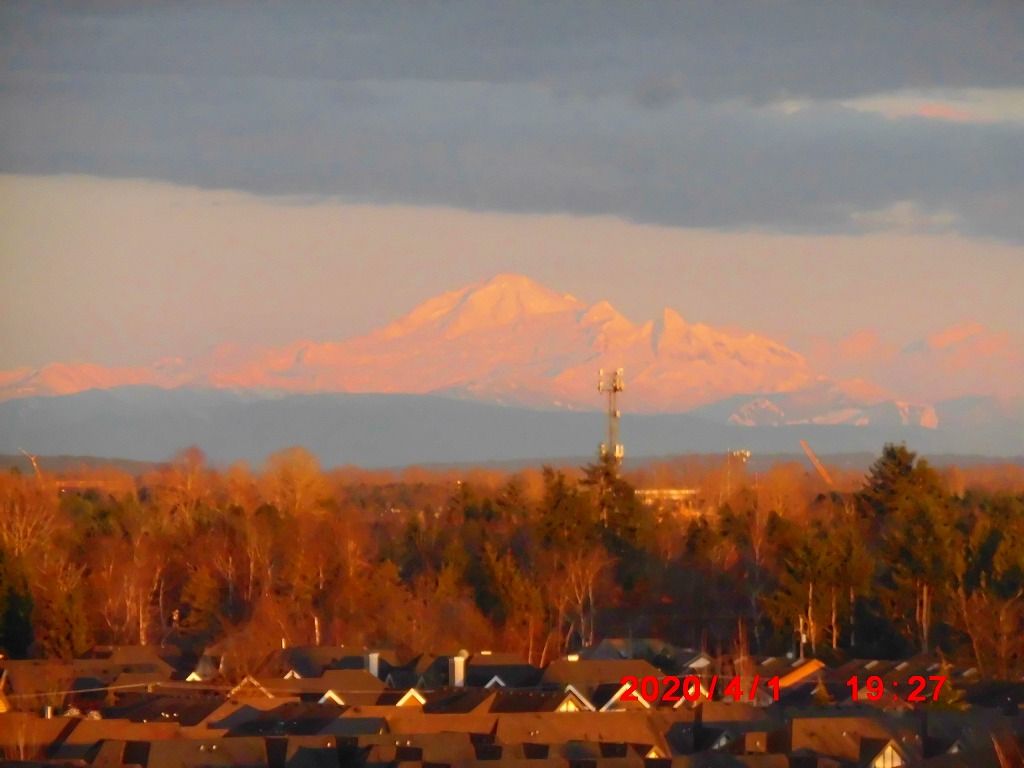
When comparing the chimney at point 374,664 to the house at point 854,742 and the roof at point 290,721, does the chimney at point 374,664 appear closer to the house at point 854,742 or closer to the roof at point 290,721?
the roof at point 290,721

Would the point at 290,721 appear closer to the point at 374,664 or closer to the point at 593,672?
the point at 593,672

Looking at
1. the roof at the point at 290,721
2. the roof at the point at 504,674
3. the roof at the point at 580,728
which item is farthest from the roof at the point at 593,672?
the roof at the point at 290,721

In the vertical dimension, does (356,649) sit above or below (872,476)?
below

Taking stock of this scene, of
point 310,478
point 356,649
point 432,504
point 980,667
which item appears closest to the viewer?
point 980,667

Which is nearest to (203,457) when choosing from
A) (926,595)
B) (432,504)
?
(432,504)

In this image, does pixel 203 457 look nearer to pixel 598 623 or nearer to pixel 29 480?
pixel 29 480
